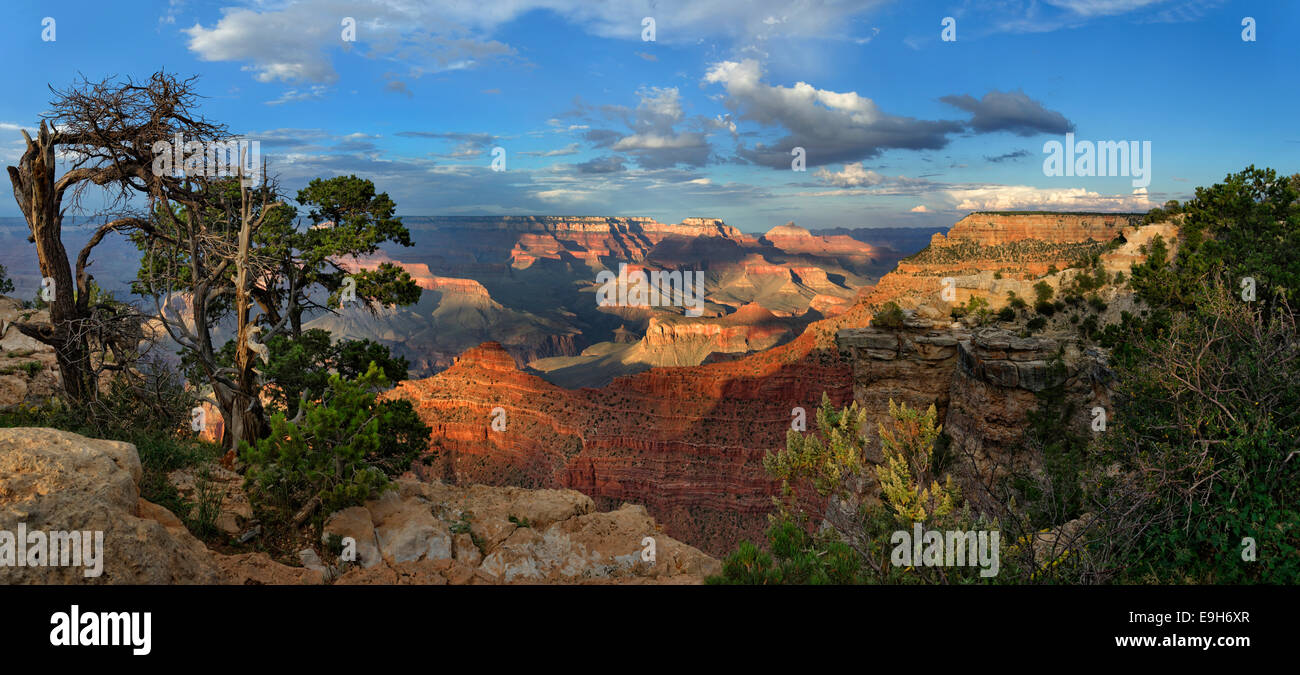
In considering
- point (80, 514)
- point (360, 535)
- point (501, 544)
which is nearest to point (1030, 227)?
point (501, 544)

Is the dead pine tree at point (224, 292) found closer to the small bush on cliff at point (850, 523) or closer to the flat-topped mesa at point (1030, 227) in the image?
the small bush on cliff at point (850, 523)

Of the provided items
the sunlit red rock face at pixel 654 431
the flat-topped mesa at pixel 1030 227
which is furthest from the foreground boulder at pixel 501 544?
the flat-topped mesa at pixel 1030 227

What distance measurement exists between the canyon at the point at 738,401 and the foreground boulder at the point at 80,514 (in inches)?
1218

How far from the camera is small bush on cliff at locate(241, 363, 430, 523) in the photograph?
8992 mm

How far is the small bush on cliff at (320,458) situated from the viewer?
29.5 feet

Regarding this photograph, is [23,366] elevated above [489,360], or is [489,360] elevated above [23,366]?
[23,366]

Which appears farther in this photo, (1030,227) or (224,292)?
(1030,227)

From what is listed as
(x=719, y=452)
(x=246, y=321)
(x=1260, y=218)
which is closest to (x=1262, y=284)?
(x=1260, y=218)

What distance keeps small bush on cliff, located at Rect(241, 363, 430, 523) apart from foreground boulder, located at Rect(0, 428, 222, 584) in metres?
1.88

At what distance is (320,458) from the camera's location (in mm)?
9234

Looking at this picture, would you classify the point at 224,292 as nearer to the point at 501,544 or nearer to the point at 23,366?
the point at 23,366

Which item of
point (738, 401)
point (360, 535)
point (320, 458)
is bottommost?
point (738, 401)

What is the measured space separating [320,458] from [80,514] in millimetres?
3206

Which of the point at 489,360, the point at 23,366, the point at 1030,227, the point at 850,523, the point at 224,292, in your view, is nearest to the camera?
the point at 850,523
